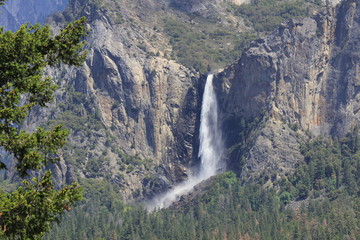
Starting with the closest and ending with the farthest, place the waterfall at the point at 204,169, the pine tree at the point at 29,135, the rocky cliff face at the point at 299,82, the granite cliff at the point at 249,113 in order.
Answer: the pine tree at the point at 29,135, the rocky cliff face at the point at 299,82, the granite cliff at the point at 249,113, the waterfall at the point at 204,169

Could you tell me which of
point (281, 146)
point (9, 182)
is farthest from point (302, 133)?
point (9, 182)

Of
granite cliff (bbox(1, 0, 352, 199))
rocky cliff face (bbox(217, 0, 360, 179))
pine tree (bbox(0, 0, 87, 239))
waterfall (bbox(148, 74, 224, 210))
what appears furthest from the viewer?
waterfall (bbox(148, 74, 224, 210))

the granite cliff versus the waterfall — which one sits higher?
the granite cliff

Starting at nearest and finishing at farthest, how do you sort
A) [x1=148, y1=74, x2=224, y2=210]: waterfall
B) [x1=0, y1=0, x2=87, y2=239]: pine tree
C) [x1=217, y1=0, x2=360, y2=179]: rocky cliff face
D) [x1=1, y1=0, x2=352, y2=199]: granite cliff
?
[x1=0, y1=0, x2=87, y2=239]: pine tree, [x1=217, y1=0, x2=360, y2=179]: rocky cliff face, [x1=1, y1=0, x2=352, y2=199]: granite cliff, [x1=148, y1=74, x2=224, y2=210]: waterfall

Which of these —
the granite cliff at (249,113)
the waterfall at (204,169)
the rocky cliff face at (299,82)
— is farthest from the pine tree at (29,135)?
the waterfall at (204,169)

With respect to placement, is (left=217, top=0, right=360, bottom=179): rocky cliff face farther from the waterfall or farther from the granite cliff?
the waterfall

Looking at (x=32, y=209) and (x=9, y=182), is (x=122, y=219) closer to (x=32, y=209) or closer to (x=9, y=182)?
(x=9, y=182)

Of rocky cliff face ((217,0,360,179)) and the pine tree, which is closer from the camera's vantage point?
the pine tree

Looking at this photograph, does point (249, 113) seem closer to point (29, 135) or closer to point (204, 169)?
point (204, 169)

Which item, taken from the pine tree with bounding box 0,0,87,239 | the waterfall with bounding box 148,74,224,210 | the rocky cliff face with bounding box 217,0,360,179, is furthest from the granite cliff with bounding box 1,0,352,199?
the pine tree with bounding box 0,0,87,239

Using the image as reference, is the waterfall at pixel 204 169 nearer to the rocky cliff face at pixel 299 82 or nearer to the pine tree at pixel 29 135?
the rocky cliff face at pixel 299 82
